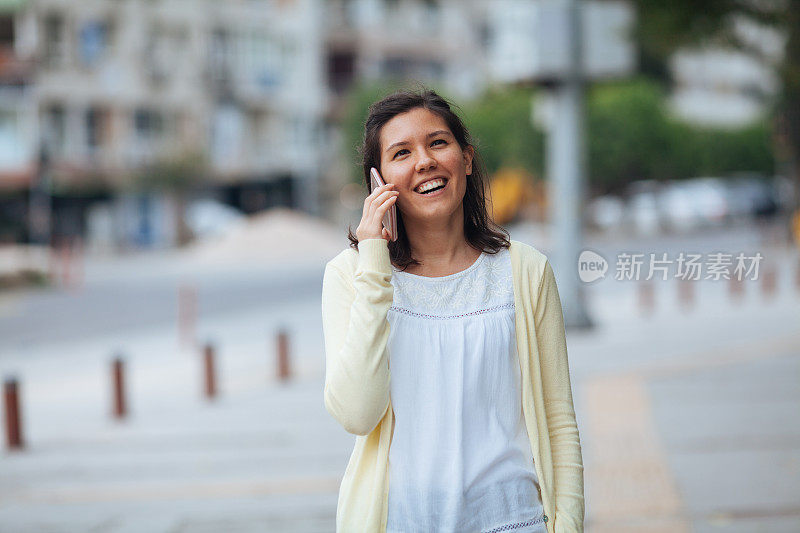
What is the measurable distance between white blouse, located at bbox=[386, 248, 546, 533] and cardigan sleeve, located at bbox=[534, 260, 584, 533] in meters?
0.07

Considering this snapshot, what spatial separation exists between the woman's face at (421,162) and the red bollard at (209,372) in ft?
25.6

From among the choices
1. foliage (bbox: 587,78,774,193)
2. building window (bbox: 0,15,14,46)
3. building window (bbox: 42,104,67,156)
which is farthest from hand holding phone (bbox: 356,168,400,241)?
foliage (bbox: 587,78,774,193)

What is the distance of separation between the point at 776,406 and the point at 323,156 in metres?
42.0

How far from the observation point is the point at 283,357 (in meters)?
10.9

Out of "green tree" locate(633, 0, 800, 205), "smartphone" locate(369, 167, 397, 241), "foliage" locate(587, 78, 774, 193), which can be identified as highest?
"green tree" locate(633, 0, 800, 205)

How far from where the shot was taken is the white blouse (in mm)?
2244

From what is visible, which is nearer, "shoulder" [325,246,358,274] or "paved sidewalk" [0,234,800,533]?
"shoulder" [325,246,358,274]

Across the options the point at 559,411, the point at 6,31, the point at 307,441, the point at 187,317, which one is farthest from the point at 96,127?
the point at 559,411

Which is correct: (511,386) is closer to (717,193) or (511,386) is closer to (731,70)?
(717,193)

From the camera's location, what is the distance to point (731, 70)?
80188mm

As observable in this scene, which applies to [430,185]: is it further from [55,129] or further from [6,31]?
[6,31]

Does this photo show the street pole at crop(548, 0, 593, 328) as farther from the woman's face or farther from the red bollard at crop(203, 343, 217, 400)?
the woman's face

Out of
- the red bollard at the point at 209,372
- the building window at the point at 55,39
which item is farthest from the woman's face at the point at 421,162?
the building window at the point at 55,39

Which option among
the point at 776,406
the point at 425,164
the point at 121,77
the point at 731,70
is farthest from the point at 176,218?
the point at 731,70
